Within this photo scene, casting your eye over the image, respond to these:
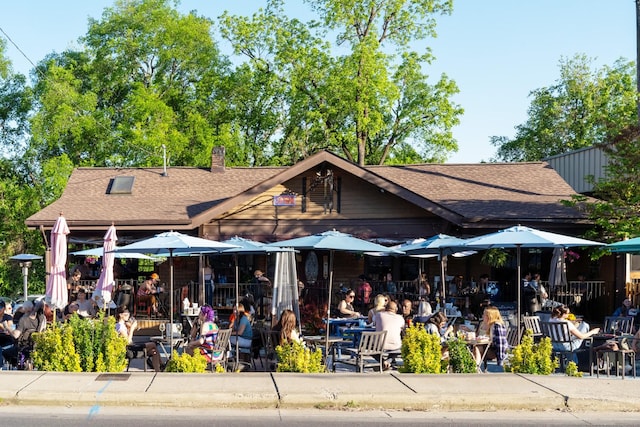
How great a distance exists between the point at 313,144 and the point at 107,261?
2524 cm

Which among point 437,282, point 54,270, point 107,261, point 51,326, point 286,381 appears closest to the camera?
point 286,381

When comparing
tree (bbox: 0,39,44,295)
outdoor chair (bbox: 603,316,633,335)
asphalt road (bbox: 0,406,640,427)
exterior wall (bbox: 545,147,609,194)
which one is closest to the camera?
asphalt road (bbox: 0,406,640,427)

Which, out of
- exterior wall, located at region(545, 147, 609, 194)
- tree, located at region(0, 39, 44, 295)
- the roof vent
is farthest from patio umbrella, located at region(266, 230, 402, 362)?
tree, located at region(0, 39, 44, 295)

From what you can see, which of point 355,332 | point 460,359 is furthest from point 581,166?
point 460,359

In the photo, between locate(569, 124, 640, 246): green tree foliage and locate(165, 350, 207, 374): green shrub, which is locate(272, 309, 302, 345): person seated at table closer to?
locate(165, 350, 207, 374): green shrub

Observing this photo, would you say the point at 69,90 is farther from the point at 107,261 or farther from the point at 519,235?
the point at 519,235

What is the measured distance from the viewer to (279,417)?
1064cm

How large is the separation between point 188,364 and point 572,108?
39790mm

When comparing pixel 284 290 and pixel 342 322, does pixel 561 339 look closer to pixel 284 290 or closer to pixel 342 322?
pixel 342 322

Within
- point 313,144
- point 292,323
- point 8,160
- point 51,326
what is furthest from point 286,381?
point 8,160

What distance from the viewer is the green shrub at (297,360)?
13.5 meters

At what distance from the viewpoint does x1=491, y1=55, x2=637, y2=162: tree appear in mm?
46094

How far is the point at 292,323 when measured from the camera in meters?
14.2

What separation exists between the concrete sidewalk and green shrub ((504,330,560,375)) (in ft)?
2.61
